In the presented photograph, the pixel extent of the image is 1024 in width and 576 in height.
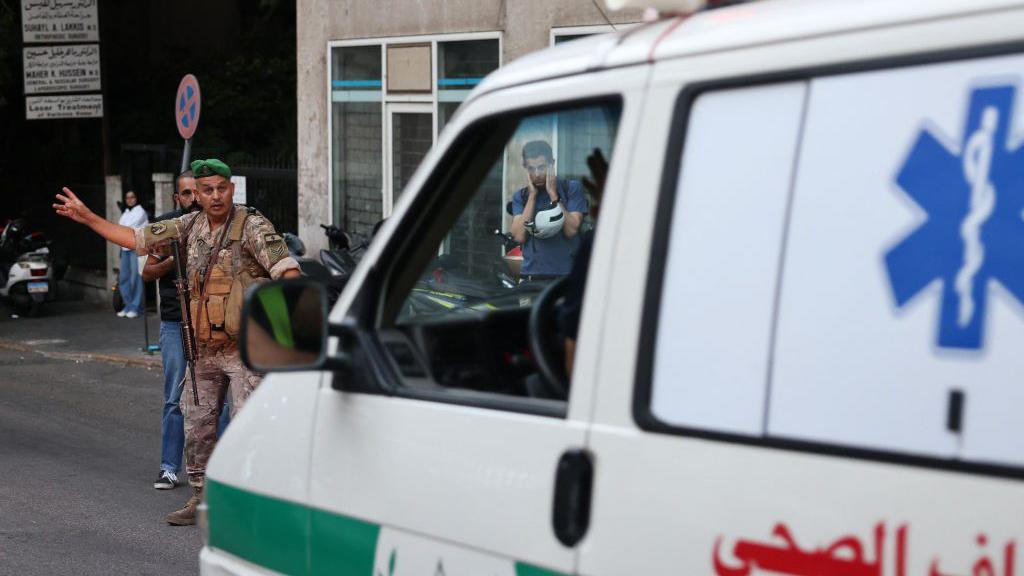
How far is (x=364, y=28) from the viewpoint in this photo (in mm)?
15586

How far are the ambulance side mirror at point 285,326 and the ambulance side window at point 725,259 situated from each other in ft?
2.83

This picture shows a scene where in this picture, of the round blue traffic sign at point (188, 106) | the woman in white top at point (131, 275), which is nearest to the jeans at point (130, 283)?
the woman in white top at point (131, 275)

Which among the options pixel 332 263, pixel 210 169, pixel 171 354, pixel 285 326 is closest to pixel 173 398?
pixel 171 354

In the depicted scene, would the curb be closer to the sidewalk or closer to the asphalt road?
the sidewalk

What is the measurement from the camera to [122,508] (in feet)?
24.6

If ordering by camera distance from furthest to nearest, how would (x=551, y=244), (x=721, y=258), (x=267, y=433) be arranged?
(x=551, y=244)
(x=267, y=433)
(x=721, y=258)

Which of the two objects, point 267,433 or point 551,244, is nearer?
point 267,433

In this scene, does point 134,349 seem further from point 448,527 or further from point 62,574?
point 448,527

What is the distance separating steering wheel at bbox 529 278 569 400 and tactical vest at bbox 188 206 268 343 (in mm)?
3538

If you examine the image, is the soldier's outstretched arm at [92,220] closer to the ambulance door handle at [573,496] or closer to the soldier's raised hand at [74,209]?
the soldier's raised hand at [74,209]

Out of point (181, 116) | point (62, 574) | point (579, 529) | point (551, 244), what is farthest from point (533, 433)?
point (181, 116)

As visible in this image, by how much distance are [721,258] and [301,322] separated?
40.7 inches

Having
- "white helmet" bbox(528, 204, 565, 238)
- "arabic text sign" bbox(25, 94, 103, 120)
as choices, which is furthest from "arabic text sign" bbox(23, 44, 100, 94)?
"white helmet" bbox(528, 204, 565, 238)

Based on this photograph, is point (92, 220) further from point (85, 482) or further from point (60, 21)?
point (60, 21)
